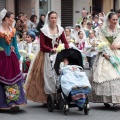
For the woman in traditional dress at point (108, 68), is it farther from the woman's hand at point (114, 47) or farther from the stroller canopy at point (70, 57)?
the stroller canopy at point (70, 57)

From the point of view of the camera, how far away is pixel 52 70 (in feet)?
33.4

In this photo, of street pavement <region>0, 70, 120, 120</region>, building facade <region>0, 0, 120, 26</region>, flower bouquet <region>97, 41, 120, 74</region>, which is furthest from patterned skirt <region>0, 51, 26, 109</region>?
building facade <region>0, 0, 120, 26</region>

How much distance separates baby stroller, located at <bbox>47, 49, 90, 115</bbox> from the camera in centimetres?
959

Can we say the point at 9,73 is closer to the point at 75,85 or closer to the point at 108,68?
the point at 75,85

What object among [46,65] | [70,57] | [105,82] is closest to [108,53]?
[105,82]

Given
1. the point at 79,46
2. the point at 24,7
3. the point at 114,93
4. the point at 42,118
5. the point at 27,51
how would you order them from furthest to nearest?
the point at 24,7, the point at 79,46, the point at 27,51, the point at 114,93, the point at 42,118

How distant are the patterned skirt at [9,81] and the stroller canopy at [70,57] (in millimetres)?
727

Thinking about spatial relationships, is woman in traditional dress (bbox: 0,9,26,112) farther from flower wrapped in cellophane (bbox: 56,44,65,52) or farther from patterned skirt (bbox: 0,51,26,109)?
flower wrapped in cellophane (bbox: 56,44,65,52)

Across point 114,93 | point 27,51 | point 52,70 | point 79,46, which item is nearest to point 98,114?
point 114,93

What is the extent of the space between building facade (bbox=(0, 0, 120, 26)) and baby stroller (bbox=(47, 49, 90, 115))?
14.6 m

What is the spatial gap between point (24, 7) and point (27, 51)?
12.6 m

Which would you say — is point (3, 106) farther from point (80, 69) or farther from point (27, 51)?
point (27, 51)

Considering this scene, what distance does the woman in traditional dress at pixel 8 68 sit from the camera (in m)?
9.81

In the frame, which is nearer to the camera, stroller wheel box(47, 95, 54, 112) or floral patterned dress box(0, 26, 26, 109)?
floral patterned dress box(0, 26, 26, 109)
